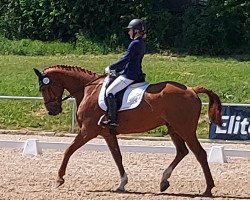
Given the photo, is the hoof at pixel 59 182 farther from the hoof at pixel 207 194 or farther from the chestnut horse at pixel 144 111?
the hoof at pixel 207 194

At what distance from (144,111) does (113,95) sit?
1.57ft

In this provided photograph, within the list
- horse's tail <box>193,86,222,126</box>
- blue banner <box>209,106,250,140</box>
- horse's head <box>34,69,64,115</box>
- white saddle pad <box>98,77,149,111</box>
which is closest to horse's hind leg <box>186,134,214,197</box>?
horse's tail <box>193,86,222,126</box>

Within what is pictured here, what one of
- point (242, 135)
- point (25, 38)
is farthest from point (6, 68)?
point (242, 135)

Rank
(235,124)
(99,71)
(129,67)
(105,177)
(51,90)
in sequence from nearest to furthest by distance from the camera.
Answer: (129,67)
(51,90)
(105,177)
(235,124)
(99,71)

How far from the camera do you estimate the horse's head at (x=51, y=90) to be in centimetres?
1172

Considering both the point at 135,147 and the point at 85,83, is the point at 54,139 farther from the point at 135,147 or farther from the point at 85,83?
the point at 85,83

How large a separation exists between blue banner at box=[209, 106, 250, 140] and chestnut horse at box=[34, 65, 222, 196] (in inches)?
220

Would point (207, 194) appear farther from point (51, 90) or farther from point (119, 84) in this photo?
point (51, 90)

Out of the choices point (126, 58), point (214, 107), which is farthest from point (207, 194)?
point (126, 58)

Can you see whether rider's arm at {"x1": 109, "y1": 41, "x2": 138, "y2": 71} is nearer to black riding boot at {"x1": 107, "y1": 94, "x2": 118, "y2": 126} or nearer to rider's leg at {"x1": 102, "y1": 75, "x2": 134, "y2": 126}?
rider's leg at {"x1": 102, "y1": 75, "x2": 134, "y2": 126}

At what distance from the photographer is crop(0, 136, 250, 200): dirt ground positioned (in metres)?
10.8

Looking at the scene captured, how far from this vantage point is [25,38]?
32.9m

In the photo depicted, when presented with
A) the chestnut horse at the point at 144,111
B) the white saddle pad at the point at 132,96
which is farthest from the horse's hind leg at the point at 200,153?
the white saddle pad at the point at 132,96

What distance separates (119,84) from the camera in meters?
11.3
